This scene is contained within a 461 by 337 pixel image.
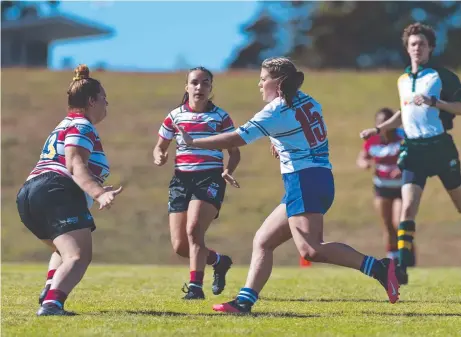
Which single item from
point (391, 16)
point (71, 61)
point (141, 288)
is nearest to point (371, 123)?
point (71, 61)

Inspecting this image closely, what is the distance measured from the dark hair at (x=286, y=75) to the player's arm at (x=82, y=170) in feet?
4.65

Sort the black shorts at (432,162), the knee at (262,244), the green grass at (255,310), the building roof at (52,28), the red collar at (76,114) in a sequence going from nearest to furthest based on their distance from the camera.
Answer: the green grass at (255,310) < the red collar at (76,114) < the knee at (262,244) < the black shorts at (432,162) < the building roof at (52,28)

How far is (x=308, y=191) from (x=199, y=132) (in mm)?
1930

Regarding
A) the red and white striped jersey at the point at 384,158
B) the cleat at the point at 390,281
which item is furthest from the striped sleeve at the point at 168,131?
the red and white striped jersey at the point at 384,158

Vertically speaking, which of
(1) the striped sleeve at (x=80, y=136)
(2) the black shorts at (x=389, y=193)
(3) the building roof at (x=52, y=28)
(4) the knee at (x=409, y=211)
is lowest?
(4) the knee at (x=409, y=211)

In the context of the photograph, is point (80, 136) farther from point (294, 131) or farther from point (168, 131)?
point (168, 131)

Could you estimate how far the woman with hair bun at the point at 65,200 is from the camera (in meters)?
6.47

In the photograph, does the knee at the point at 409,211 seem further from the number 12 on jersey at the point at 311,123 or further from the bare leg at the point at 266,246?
the number 12 on jersey at the point at 311,123

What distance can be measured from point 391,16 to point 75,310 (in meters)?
59.0

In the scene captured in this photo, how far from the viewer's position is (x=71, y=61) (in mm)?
49344

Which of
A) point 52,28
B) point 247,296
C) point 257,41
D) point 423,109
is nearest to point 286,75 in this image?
point 247,296

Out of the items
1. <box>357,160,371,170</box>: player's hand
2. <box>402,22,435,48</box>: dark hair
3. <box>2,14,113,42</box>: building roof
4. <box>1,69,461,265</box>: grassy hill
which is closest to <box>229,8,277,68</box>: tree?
<box>2,14,113,42</box>: building roof

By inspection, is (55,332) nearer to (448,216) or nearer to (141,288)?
(141,288)

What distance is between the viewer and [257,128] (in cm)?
666
